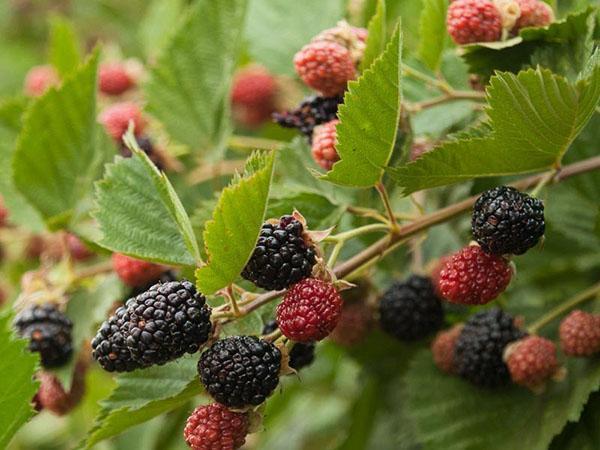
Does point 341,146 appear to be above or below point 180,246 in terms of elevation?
above

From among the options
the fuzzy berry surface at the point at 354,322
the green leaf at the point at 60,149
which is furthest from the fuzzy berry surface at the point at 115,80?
the fuzzy berry surface at the point at 354,322

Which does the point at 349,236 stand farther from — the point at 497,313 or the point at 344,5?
the point at 344,5

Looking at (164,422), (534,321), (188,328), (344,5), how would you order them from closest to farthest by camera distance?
1. (188,328)
2. (534,321)
3. (344,5)
4. (164,422)

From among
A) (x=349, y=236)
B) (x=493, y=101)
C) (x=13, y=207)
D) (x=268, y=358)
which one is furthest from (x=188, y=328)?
(x=13, y=207)

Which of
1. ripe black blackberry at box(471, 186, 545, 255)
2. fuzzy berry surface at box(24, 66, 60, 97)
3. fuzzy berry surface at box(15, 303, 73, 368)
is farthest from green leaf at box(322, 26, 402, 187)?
fuzzy berry surface at box(24, 66, 60, 97)

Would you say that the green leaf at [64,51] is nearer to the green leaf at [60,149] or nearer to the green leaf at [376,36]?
the green leaf at [60,149]
